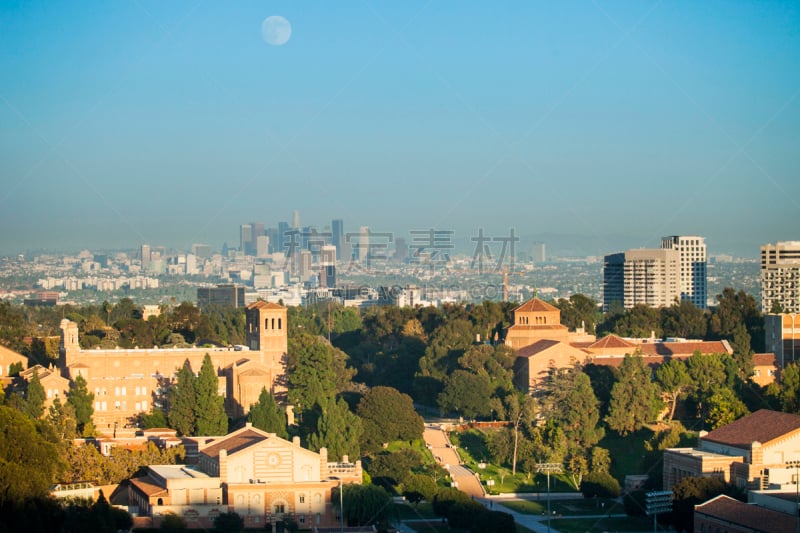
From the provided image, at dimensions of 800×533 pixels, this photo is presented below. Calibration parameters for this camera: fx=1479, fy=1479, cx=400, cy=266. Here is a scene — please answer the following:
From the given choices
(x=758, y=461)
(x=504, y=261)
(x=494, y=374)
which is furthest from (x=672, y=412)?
(x=504, y=261)

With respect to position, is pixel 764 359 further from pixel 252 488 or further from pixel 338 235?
pixel 338 235

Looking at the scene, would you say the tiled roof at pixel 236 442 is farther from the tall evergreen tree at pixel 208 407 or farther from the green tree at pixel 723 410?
the green tree at pixel 723 410

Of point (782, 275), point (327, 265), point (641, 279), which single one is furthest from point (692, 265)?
point (327, 265)

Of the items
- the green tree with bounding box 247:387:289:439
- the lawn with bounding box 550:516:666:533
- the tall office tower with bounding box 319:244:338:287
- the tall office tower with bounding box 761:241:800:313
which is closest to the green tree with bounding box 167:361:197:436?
the green tree with bounding box 247:387:289:439

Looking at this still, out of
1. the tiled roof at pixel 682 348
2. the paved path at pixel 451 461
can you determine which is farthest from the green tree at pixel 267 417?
the tiled roof at pixel 682 348

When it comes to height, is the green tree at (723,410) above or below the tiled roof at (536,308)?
below

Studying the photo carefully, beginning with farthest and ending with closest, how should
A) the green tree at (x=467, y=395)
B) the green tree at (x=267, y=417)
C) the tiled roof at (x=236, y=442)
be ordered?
the green tree at (x=467, y=395) < the green tree at (x=267, y=417) < the tiled roof at (x=236, y=442)
